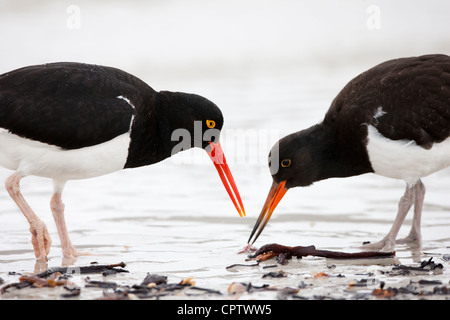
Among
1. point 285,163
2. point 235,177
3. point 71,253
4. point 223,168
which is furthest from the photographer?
point 235,177

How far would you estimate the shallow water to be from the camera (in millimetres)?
5594

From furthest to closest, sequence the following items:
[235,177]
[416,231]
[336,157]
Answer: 1. [235,177]
2. [336,157]
3. [416,231]

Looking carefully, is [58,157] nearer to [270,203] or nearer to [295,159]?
[270,203]

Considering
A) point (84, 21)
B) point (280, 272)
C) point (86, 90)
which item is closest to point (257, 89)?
point (84, 21)

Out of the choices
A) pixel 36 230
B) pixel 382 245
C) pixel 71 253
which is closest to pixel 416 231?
pixel 382 245

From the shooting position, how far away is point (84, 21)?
17.1 m

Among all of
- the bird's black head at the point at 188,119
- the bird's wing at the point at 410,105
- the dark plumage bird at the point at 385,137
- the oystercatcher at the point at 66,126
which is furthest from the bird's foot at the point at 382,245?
the oystercatcher at the point at 66,126

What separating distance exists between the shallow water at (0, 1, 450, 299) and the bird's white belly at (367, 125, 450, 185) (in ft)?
2.18

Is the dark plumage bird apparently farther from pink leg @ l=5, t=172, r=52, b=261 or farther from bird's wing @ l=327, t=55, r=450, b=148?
pink leg @ l=5, t=172, r=52, b=261

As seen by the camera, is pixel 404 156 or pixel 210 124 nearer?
pixel 404 156

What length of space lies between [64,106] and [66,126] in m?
0.17

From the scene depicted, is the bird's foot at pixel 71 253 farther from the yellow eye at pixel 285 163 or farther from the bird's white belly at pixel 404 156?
the bird's white belly at pixel 404 156

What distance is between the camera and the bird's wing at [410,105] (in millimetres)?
5930

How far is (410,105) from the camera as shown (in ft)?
19.6
